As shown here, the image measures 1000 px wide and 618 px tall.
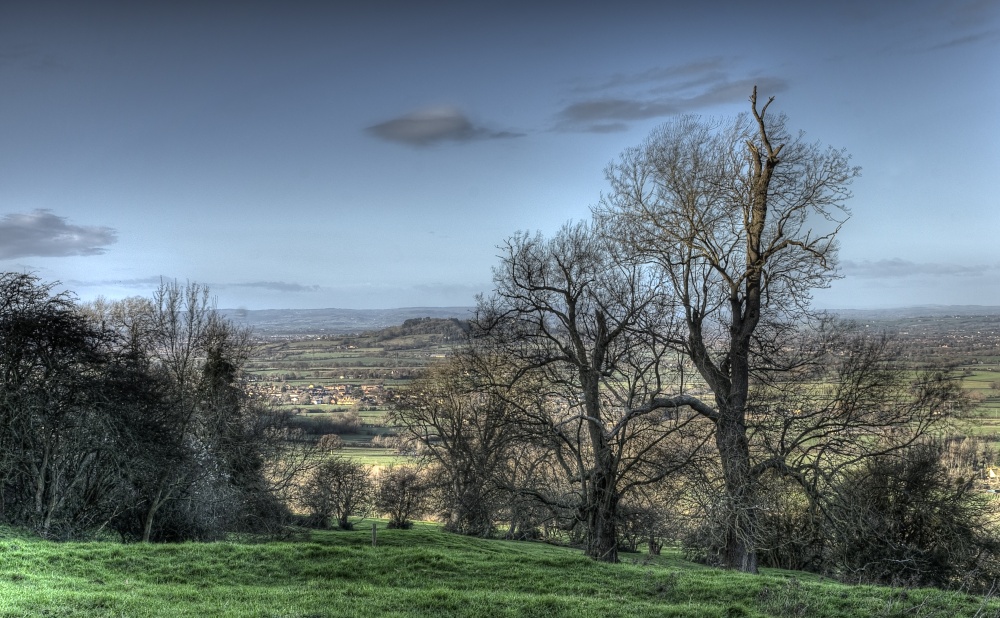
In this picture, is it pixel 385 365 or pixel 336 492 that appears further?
pixel 385 365

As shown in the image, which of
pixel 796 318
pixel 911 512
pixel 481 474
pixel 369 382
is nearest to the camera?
pixel 796 318

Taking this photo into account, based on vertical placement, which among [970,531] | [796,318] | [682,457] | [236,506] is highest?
[796,318]

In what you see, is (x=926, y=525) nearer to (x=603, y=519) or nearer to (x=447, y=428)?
(x=603, y=519)

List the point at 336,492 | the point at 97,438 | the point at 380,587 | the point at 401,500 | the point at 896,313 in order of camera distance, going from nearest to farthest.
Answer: the point at 380,587 → the point at 97,438 → the point at 336,492 → the point at 401,500 → the point at 896,313

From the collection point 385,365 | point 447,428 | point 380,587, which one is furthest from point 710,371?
point 385,365

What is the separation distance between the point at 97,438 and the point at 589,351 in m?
15.3

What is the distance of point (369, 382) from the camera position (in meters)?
100

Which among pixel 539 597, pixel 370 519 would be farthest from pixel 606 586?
pixel 370 519

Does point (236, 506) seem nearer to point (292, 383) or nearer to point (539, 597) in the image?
point (539, 597)

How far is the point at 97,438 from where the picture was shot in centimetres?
1938

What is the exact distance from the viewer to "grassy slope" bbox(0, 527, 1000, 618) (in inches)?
370

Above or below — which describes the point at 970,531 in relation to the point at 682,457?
below

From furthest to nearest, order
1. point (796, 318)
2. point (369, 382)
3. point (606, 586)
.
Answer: point (369, 382) → point (796, 318) → point (606, 586)

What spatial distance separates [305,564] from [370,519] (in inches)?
1527
